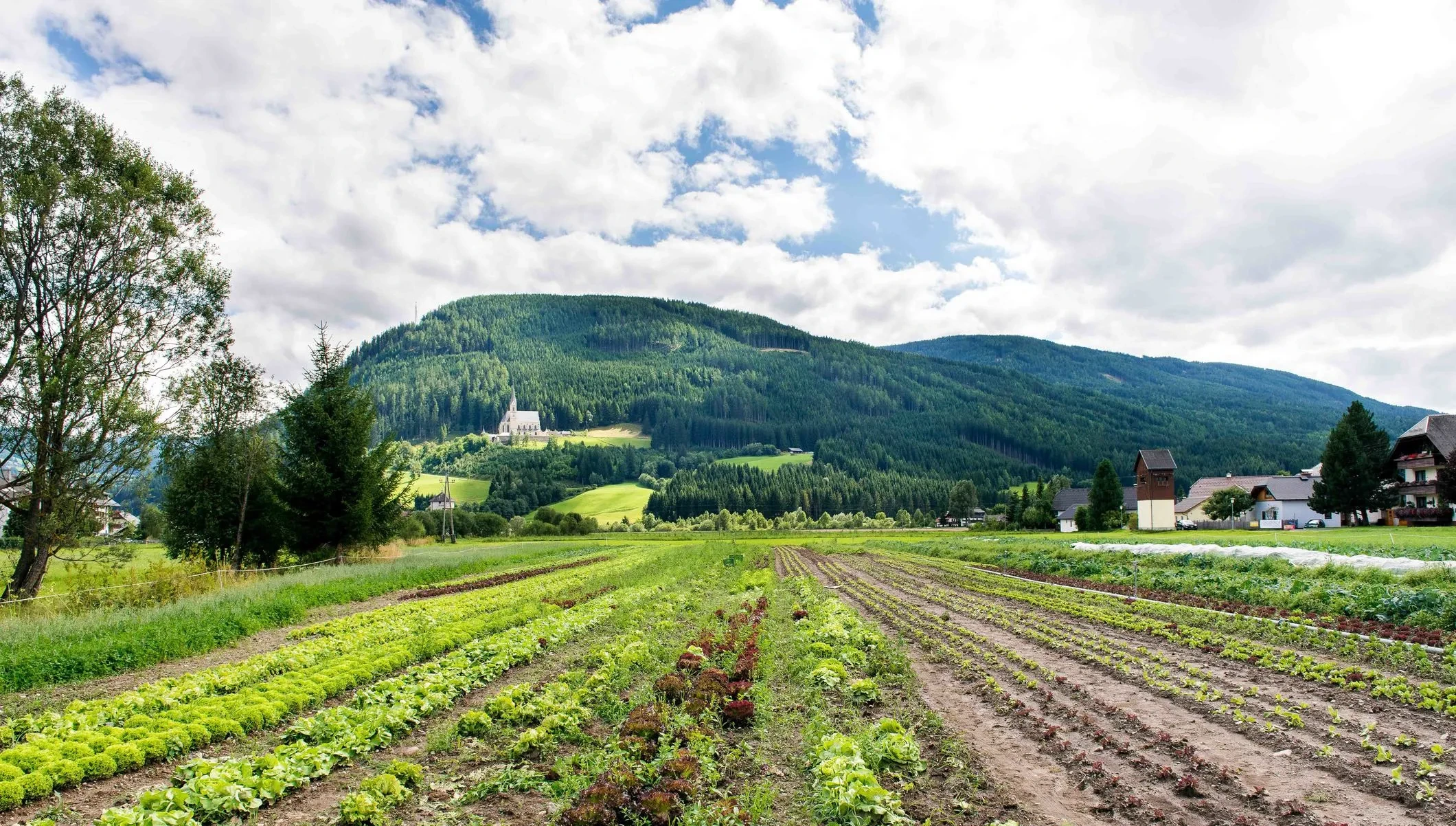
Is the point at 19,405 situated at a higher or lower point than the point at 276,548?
higher

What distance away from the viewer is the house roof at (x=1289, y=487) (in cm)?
8475

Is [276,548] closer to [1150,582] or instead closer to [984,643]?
[984,643]

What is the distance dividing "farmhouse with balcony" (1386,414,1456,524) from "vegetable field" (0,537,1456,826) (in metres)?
61.3

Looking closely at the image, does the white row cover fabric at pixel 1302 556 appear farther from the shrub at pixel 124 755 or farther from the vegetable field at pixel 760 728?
the shrub at pixel 124 755

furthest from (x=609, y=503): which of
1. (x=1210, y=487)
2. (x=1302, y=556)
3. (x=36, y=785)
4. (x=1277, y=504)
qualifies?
(x=36, y=785)

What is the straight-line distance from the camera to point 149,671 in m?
15.3

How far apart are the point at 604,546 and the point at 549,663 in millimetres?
58410

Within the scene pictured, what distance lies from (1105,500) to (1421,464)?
82.4 feet

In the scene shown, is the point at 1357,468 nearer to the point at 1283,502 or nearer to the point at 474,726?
the point at 1283,502

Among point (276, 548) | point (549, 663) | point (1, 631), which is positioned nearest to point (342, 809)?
point (549, 663)

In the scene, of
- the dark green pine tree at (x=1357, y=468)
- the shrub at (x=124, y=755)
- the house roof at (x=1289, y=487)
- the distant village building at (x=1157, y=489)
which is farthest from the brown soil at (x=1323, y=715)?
the house roof at (x=1289, y=487)

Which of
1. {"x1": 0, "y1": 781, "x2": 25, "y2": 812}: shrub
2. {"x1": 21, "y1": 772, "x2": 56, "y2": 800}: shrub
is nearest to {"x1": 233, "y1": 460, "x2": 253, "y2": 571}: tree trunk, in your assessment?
{"x1": 21, "y1": 772, "x2": 56, "y2": 800}: shrub

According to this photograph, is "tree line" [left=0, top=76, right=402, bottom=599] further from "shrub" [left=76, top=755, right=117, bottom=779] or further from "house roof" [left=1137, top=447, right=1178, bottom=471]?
"house roof" [left=1137, top=447, right=1178, bottom=471]

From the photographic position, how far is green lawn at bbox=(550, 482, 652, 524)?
132m
